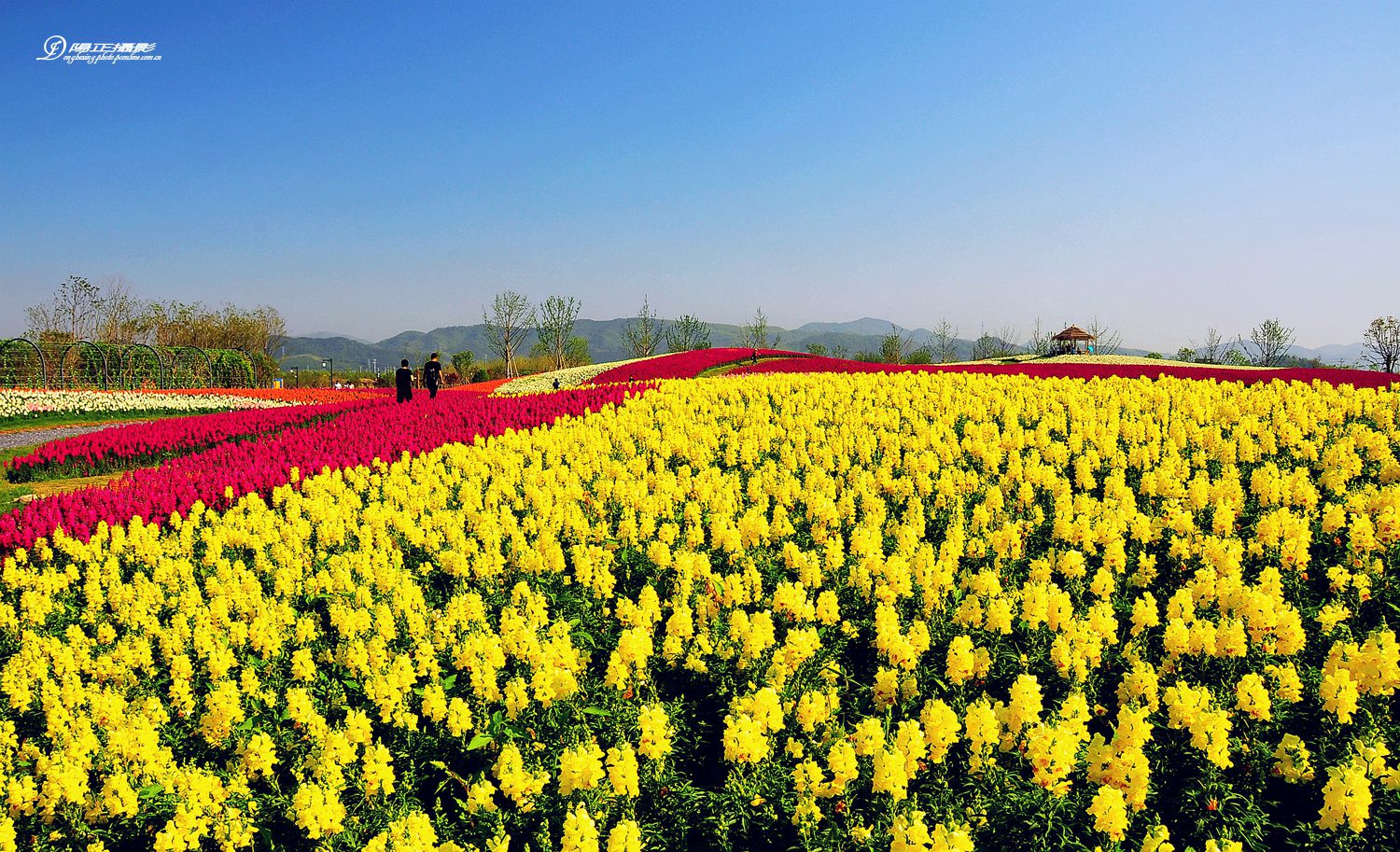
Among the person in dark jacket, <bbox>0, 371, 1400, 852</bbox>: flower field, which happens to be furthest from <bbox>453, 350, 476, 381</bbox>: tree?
<bbox>0, 371, 1400, 852</bbox>: flower field

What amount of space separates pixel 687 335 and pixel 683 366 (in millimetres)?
52390

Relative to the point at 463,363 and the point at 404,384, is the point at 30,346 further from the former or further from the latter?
the point at 463,363

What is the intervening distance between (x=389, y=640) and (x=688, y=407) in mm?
9070

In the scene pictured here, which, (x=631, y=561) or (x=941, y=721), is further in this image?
(x=631, y=561)

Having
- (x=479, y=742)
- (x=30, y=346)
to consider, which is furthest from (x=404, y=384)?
(x=30, y=346)

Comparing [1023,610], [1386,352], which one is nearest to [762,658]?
[1023,610]

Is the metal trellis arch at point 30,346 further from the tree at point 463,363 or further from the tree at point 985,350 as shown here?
the tree at point 985,350

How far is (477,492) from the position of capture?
29.0 feet

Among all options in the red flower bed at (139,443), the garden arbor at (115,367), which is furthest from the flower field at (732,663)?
the garden arbor at (115,367)

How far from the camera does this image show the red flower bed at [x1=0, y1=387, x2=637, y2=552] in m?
9.02

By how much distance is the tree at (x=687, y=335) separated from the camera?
3427 inches

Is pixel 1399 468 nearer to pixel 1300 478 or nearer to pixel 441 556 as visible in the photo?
pixel 1300 478

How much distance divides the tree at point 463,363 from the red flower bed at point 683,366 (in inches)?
1030

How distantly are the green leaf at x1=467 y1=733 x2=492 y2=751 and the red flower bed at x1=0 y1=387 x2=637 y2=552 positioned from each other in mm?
6245
